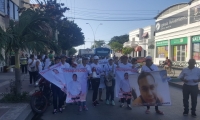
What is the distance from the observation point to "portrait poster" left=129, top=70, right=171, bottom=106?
300 inches

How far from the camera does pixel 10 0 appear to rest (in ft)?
73.0

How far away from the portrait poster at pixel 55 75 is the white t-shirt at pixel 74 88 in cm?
26

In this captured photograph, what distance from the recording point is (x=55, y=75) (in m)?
7.98

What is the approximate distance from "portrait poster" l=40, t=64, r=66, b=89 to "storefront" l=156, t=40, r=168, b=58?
32438mm

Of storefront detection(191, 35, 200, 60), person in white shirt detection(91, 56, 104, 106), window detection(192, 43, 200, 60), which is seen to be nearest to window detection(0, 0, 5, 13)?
person in white shirt detection(91, 56, 104, 106)

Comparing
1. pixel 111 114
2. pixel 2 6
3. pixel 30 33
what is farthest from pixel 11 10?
pixel 111 114

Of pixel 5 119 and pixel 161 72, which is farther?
pixel 161 72

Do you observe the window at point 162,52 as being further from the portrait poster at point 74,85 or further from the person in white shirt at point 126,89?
the portrait poster at point 74,85

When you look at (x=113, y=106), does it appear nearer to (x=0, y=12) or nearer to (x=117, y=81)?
(x=117, y=81)

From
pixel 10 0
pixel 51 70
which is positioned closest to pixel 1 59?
pixel 51 70

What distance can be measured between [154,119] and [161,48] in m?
34.9

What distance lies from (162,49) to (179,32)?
659 centimetres

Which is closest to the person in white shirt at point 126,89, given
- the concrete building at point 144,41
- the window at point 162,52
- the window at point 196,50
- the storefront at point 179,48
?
the window at point 196,50

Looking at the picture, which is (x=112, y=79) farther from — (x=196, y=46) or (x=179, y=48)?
(x=179, y=48)
